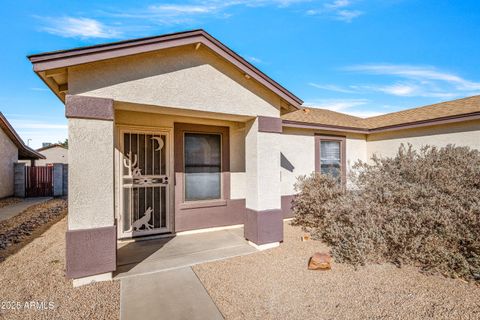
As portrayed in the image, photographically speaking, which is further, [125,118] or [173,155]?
[173,155]

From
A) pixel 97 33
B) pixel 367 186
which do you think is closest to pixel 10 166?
pixel 97 33

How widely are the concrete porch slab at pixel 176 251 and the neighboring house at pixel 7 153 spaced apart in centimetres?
1252

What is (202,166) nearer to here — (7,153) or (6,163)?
(6,163)

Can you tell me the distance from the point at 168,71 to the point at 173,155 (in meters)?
2.43

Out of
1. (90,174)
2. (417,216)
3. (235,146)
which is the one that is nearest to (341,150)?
(235,146)

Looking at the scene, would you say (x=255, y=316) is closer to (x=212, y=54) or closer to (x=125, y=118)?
(x=212, y=54)

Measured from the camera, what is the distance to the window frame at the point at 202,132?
20.5ft

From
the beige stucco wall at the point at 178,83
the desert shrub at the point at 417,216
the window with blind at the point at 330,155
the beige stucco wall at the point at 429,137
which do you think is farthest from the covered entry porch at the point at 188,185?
the beige stucco wall at the point at 429,137

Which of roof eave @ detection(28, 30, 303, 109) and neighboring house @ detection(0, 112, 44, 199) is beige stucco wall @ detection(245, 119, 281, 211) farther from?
neighboring house @ detection(0, 112, 44, 199)

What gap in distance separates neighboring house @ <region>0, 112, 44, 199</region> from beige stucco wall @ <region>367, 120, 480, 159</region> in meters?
18.1

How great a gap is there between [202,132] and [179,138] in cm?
67

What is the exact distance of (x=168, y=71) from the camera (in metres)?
4.35

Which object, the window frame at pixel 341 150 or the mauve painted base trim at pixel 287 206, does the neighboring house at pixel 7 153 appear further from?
the window frame at pixel 341 150

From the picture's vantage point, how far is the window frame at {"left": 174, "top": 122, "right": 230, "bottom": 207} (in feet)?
20.5
